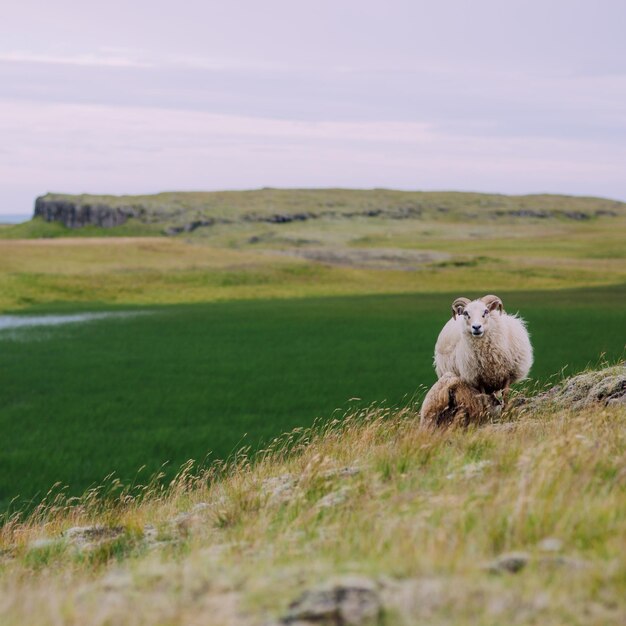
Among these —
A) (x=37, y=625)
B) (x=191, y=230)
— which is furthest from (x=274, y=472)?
(x=191, y=230)

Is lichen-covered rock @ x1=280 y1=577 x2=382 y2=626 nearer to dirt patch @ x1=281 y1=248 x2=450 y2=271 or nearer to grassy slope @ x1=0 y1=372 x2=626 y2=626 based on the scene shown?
grassy slope @ x1=0 y1=372 x2=626 y2=626

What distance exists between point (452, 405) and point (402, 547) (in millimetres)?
5920

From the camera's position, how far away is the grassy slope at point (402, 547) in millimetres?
4695

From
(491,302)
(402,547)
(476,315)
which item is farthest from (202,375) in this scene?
(402,547)

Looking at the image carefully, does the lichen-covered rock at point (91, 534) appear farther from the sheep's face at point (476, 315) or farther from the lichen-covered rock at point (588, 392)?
the lichen-covered rock at point (588, 392)

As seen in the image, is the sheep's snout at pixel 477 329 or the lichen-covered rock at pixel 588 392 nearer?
the sheep's snout at pixel 477 329

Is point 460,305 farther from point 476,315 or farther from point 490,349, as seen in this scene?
point 490,349

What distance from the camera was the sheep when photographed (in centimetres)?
1105

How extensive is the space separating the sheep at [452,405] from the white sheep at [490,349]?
467 mm

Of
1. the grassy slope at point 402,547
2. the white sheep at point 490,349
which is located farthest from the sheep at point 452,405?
the grassy slope at point 402,547

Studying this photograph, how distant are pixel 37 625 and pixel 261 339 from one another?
3592 centimetres

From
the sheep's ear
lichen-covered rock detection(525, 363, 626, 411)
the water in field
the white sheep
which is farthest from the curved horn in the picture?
the water in field

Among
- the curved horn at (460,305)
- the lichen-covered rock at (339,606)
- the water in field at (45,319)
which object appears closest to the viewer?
the lichen-covered rock at (339,606)

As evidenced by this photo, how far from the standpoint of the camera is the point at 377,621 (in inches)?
180
